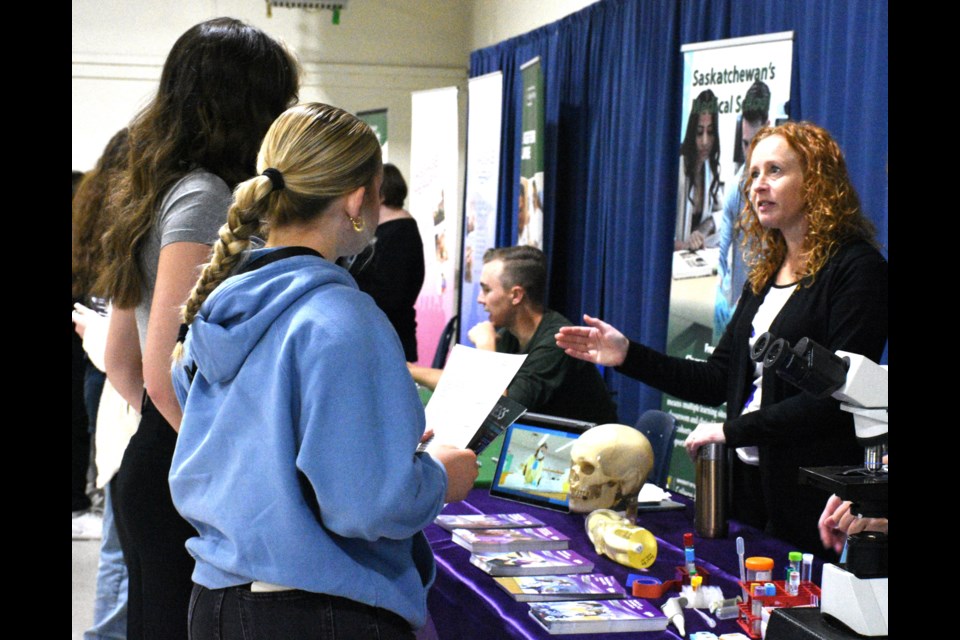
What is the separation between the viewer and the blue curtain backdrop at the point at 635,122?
341cm

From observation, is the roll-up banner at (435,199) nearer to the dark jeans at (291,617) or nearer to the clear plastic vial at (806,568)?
the clear plastic vial at (806,568)

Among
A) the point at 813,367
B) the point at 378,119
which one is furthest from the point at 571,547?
the point at 378,119

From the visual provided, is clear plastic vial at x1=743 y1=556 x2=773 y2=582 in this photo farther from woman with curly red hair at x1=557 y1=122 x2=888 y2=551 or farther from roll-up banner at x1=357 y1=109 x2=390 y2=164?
roll-up banner at x1=357 y1=109 x2=390 y2=164

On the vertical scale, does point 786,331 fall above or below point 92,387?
above

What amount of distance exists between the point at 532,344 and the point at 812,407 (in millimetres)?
1366

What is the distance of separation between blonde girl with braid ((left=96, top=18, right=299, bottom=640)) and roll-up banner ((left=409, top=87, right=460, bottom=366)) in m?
4.67

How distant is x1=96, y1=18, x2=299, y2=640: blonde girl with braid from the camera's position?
154 centimetres

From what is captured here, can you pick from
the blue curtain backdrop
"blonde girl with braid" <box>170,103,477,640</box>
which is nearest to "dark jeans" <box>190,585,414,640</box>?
"blonde girl with braid" <box>170,103,477,640</box>

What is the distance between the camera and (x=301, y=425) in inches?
47.4

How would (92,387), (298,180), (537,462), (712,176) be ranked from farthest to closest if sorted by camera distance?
(92,387) → (712,176) → (537,462) → (298,180)

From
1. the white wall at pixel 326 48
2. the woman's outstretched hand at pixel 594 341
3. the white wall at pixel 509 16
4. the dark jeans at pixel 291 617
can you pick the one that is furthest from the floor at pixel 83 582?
the white wall at pixel 509 16

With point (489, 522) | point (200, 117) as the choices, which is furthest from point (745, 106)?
point (200, 117)

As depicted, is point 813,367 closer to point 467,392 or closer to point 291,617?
point 291,617

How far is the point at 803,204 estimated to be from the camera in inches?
90.3
